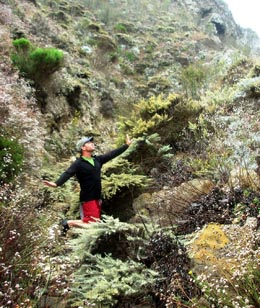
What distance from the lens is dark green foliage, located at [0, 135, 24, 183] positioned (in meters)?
4.90

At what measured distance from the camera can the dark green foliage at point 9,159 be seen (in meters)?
4.90

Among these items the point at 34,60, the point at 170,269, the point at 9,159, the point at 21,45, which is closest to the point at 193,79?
the point at 34,60

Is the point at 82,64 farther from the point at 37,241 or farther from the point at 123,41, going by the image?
the point at 37,241

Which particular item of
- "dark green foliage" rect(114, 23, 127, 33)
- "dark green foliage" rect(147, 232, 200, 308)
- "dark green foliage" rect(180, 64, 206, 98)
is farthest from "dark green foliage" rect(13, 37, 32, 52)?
"dark green foliage" rect(114, 23, 127, 33)

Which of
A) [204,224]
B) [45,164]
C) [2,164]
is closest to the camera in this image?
[204,224]

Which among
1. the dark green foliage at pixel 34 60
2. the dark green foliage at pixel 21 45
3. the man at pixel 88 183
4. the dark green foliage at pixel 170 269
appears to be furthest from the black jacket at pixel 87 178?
the dark green foliage at pixel 21 45

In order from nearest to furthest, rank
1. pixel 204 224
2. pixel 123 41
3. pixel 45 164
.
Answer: pixel 204 224
pixel 45 164
pixel 123 41

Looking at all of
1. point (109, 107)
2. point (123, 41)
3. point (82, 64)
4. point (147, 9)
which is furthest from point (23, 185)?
point (147, 9)

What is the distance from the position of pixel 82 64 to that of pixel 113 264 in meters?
14.2

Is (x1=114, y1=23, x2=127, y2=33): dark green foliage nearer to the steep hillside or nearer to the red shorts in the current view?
the steep hillside

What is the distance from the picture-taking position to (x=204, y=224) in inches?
149

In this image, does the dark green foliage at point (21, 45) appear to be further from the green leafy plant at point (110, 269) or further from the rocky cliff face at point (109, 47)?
the green leafy plant at point (110, 269)

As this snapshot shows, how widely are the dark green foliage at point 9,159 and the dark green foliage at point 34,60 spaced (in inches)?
200

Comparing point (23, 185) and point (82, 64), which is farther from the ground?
point (82, 64)
